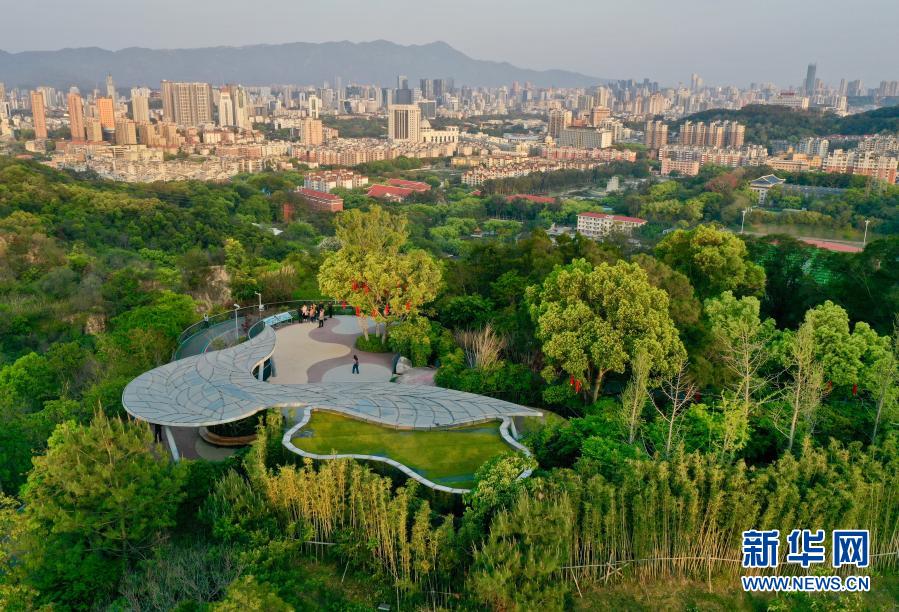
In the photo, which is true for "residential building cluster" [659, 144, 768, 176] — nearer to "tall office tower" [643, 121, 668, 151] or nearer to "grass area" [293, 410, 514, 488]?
"tall office tower" [643, 121, 668, 151]

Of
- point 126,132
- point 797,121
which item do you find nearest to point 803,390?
point 126,132

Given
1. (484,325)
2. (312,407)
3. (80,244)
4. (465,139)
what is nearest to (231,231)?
(80,244)

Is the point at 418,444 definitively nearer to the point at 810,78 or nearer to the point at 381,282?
the point at 381,282

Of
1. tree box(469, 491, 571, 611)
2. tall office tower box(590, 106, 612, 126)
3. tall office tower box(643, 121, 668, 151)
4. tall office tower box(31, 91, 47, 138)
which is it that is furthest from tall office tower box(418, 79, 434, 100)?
tree box(469, 491, 571, 611)

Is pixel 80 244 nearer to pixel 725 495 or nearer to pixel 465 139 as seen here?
pixel 725 495

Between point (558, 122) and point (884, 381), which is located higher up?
point (558, 122)

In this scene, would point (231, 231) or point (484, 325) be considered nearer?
point (484, 325)

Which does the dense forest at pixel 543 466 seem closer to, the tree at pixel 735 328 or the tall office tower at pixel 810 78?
the tree at pixel 735 328
